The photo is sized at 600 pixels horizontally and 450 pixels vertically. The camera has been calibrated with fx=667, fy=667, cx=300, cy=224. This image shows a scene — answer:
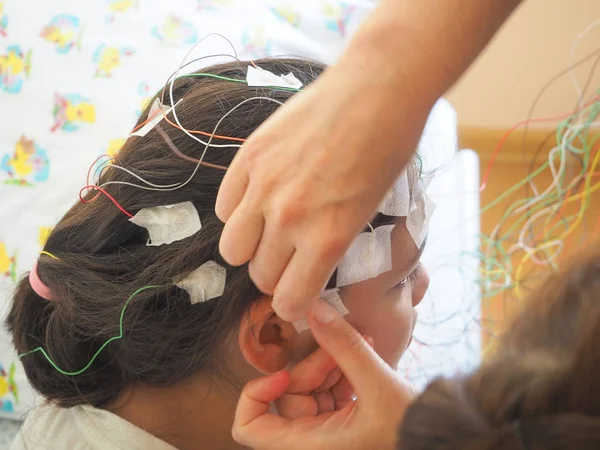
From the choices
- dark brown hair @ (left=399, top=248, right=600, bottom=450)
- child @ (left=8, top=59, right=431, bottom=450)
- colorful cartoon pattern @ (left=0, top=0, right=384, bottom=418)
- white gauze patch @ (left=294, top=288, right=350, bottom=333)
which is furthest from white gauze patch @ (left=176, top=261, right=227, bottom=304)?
colorful cartoon pattern @ (left=0, top=0, right=384, bottom=418)

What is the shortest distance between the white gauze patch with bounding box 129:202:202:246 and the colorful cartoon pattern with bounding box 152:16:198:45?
30.7 inches

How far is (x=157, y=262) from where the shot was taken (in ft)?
2.52

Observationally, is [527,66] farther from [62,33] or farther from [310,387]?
[310,387]

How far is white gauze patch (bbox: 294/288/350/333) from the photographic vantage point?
2.52ft

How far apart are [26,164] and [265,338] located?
81 cm

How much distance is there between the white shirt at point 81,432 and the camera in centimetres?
85

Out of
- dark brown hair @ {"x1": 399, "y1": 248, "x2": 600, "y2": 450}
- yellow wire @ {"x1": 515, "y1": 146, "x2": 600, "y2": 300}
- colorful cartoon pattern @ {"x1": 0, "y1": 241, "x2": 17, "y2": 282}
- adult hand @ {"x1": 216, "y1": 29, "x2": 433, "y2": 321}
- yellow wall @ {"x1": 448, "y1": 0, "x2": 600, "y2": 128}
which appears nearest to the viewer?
dark brown hair @ {"x1": 399, "y1": 248, "x2": 600, "y2": 450}

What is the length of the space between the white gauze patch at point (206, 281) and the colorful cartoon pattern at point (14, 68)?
0.87 meters

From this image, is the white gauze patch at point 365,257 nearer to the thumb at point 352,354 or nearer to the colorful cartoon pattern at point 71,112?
the thumb at point 352,354

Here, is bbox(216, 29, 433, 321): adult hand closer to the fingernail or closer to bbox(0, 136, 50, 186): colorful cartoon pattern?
the fingernail

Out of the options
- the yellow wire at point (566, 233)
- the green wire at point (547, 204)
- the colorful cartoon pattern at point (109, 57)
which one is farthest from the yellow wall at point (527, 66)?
the colorful cartoon pattern at point (109, 57)

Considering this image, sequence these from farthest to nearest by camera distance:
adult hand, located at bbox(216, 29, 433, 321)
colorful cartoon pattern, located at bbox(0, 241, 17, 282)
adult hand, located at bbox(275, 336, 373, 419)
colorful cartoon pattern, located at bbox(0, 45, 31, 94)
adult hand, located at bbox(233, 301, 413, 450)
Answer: colorful cartoon pattern, located at bbox(0, 45, 31, 94), colorful cartoon pattern, located at bbox(0, 241, 17, 282), adult hand, located at bbox(275, 336, 373, 419), adult hand, located at bbox(233, 301, 413, 450), adult hand, located at bbox(216, 29, 433, 321)

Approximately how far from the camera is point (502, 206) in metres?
1.87

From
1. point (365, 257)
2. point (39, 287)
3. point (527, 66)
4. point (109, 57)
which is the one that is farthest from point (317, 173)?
point (527, 66)
